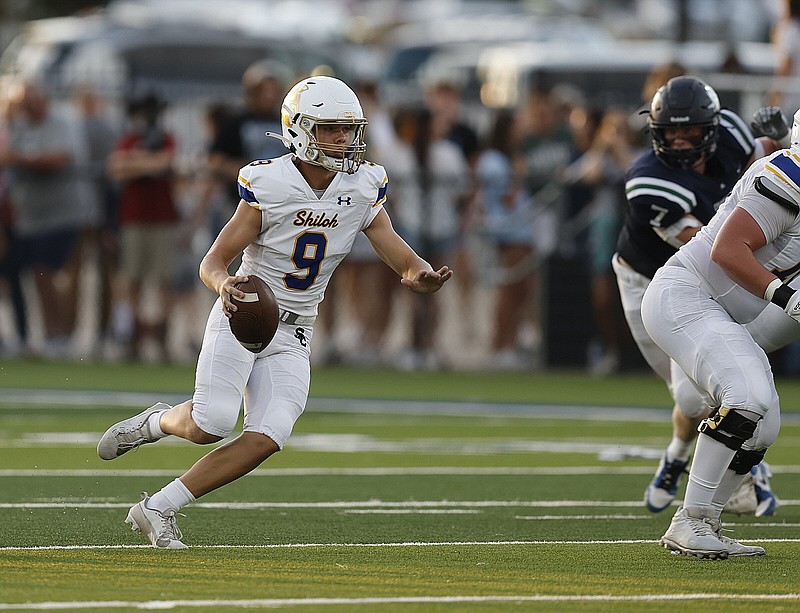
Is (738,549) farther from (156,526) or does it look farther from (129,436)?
(129,436)

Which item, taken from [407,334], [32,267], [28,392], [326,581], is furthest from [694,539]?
[32,267]

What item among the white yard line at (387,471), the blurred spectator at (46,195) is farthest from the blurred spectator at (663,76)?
the blurred spectator at (46,195)

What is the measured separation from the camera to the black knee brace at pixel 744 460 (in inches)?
257

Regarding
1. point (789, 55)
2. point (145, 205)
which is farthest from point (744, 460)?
point (145, 205)

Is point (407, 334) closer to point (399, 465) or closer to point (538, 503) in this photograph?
point (399, 465)

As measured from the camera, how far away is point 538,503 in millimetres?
7789

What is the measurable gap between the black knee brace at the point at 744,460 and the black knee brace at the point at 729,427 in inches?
5.6

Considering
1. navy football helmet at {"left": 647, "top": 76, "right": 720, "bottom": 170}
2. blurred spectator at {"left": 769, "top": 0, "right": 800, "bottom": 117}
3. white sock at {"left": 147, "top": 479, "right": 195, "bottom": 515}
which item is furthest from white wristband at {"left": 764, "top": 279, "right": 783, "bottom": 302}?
blurred spectator at {"left": 769, "top": 0, "right": 800, "bottom": 117}

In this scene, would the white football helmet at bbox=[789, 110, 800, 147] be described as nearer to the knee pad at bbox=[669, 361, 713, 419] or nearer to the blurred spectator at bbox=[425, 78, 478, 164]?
the knee pad at bbox=[669, 361, 713, 419]

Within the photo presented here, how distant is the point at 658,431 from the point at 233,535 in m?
4.59

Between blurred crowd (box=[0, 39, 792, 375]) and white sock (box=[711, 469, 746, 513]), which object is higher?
white sock (box=[711, 469, 746, 513])

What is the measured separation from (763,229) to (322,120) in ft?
5.41

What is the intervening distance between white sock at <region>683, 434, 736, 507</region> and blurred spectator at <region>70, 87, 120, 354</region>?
9412 mm

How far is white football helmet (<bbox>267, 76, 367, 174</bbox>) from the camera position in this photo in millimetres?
6652
